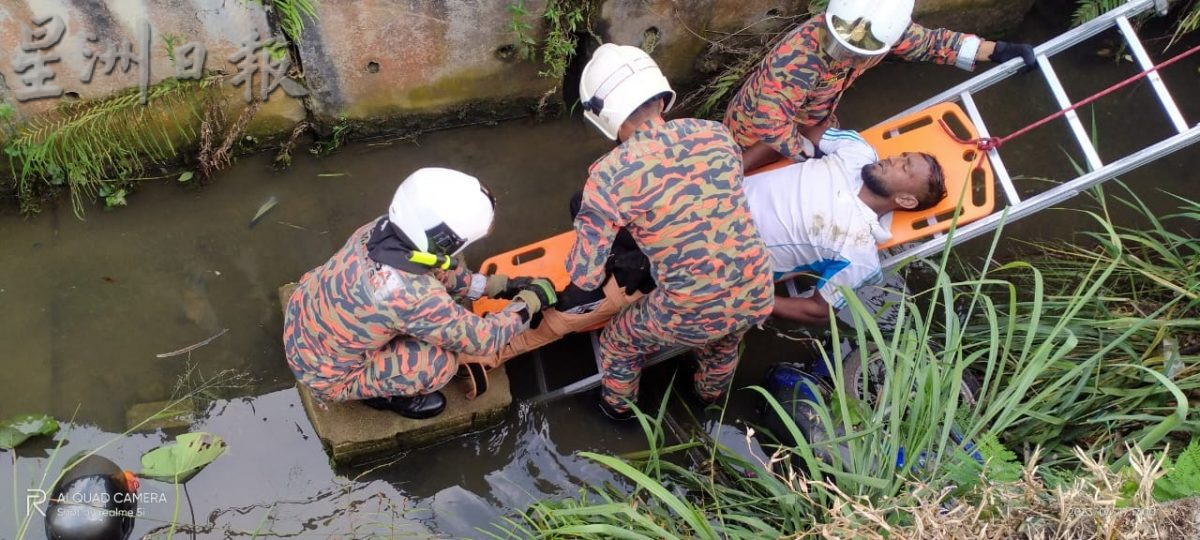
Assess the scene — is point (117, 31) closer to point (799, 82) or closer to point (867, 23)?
point (799, 82)

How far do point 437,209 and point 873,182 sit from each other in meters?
1.84

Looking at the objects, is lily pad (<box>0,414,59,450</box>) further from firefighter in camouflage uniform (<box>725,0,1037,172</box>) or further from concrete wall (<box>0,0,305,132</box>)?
firefighter in camouflage uniform (<box>725,0,1037,172</box>)

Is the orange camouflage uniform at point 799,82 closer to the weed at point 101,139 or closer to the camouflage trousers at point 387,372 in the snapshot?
the camouflage trousers at point 387,372

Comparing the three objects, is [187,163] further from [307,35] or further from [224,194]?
[307,35]

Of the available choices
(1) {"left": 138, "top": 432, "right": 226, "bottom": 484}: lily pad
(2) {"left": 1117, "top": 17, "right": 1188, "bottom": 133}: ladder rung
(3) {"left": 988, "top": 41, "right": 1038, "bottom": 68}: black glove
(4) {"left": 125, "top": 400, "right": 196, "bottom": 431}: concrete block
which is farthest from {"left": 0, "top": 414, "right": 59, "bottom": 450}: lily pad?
(2) {"left": 1117, "top": 17, "right": 1188, "bottom": 133}: ladder rung

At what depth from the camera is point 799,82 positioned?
3.49 m

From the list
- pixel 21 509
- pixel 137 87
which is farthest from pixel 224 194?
pixel 21 509

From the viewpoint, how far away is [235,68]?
3947 mm

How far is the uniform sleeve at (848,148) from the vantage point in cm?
355

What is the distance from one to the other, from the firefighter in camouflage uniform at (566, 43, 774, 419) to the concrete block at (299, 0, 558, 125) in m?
1.17

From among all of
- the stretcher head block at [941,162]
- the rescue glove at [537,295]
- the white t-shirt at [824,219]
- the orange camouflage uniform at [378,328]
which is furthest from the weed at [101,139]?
the stretcher head block at [941,162]

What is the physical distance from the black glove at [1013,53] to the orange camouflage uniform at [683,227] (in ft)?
4.72

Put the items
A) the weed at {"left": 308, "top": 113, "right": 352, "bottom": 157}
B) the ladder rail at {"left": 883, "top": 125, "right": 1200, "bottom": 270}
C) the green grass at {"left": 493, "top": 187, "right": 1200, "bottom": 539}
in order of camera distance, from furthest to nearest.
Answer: the weed at {"left": 308, "top": 113, "right": 352, "bottom": 157}, the ladder rail at {"left": 883, "top": 125, "right": 1200, "bottom": 270}, the green grass at {"left": 493, "top": 187, "right": 1200, "bottom": 539}

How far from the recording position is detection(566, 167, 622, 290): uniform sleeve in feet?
9.64
